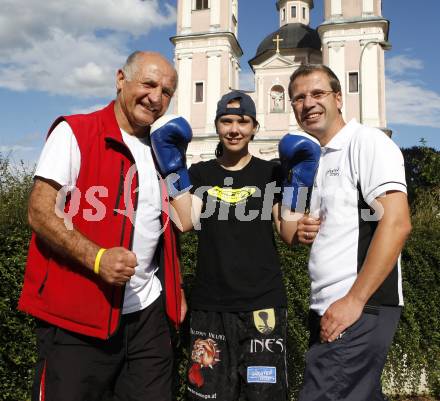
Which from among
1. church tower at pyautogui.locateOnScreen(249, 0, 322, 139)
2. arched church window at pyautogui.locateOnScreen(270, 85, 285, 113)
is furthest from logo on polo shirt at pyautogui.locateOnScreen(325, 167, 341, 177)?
arched church window at pyautogui.locateOnScreen(270, 85, 285, 113)

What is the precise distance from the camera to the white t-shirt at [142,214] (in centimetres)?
222

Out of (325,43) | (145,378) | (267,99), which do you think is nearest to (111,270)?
(145,378)

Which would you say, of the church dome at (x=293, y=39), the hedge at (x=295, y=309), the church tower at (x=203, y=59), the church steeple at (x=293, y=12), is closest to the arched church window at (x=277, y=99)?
the church tower at (x=203, y=59)

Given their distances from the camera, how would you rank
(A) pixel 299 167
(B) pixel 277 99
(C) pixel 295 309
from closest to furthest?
(A) pixel 299 167, (C) pixel 295 309, (B) pixel 277 99

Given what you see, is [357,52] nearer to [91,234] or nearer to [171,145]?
[171,145]

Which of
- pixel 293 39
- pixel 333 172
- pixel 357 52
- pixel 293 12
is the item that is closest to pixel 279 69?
pixel 357 52

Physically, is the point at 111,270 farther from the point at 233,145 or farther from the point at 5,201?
the point at 5,201

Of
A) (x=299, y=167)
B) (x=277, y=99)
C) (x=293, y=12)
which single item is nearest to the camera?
(x=299, y=167)

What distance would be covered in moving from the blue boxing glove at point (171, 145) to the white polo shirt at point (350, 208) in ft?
2.71

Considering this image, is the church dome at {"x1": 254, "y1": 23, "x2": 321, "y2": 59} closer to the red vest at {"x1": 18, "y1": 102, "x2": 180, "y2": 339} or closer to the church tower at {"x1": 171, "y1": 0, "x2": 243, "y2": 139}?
the church tower at {"x1": 171, "y1": 0, "x2": 243, "y2": 139}

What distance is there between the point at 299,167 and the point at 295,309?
2129mm

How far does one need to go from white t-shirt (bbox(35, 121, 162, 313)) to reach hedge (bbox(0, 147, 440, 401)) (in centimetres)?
94

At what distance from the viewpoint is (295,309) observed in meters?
4.38

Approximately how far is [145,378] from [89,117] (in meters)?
1.37
